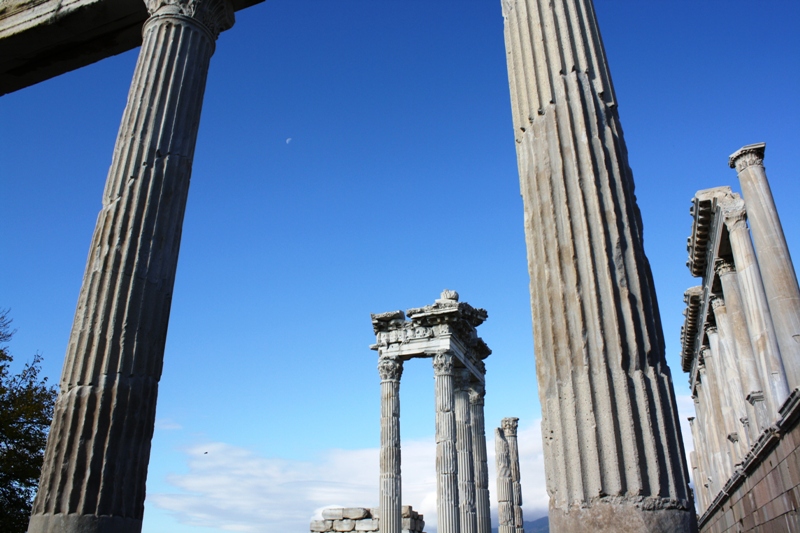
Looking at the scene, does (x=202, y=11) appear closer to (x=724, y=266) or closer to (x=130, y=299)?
→ (x=130, y=299)

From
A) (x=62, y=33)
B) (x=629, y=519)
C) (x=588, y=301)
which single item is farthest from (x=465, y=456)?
(x=629, y=519)

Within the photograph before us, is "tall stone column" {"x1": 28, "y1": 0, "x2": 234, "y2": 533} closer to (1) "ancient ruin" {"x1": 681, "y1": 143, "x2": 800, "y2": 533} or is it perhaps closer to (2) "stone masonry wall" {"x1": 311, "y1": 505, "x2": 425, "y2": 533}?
(1) "ancient ruin" {"x1": 681, "y1": 143, "x2": 800, "y2": 533}

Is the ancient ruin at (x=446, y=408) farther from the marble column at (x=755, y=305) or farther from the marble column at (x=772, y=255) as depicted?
the marble column at (x=772, y=255)

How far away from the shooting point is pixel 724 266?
18531 millimetres

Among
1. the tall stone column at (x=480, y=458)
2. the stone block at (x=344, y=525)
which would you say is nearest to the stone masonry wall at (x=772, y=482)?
the tall stone column at (x=480, y=458)

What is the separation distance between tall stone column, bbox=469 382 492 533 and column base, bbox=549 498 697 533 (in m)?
19.1

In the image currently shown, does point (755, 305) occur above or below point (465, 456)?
above

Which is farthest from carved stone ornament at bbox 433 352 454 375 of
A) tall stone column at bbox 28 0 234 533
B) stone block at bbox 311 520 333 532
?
tall stone column at bbox 28 0 234 533

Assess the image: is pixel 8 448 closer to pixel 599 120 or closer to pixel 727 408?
pixel 599 120

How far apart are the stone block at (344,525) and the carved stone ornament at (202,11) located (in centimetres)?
1732

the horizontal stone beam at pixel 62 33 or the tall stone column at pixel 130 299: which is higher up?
the horizontal stone beam at pixel 62 33

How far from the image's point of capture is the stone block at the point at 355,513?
70.1 ft

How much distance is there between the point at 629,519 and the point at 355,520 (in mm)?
18980

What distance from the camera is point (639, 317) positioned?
473 centimetres
